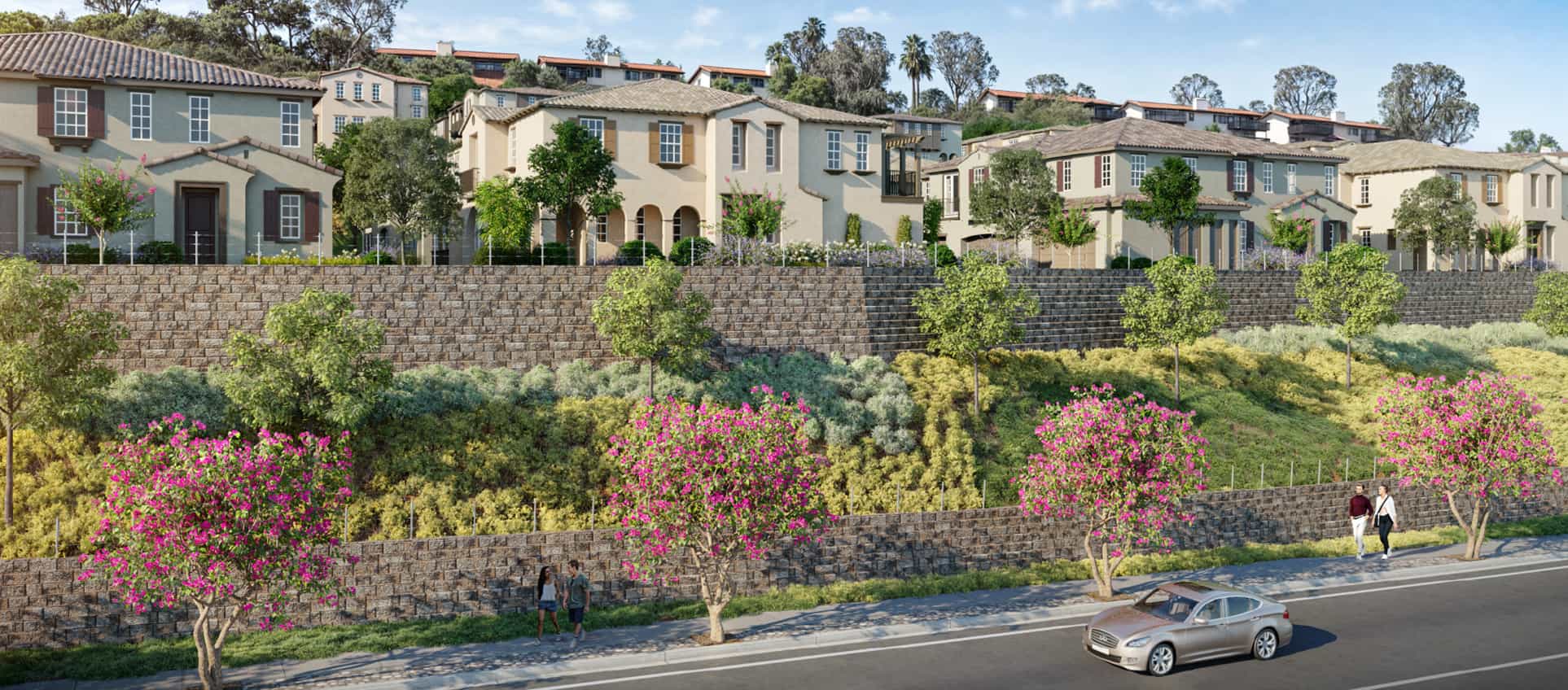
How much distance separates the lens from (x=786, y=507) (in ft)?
69.8

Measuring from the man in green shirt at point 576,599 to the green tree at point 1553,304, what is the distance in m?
46.3

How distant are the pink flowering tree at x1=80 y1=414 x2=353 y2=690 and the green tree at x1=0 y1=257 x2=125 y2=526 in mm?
5342

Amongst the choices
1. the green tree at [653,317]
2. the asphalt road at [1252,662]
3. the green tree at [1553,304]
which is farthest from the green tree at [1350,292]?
the green tree at [653,317]

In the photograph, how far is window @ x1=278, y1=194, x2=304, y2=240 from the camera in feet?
122

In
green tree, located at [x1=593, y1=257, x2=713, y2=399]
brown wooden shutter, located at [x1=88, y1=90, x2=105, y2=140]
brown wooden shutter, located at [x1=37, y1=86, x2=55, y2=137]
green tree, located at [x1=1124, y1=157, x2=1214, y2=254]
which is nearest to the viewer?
green tree, located at [x1=593, y1=257, x2=713, y2=399]

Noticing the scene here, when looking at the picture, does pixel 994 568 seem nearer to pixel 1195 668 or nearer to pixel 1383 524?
pixel 1195 668

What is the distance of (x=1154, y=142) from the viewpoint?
5634 centimetres

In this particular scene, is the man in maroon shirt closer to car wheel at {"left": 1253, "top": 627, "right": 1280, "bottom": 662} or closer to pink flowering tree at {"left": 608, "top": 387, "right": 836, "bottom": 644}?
car wheel at {"left": 1253, "top": 627, "right": 1280, "bottom": 662}

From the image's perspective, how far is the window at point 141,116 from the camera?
36594mm

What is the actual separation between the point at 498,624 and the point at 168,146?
23662 mm

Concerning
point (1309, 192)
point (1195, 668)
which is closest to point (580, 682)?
point (1195, 668)

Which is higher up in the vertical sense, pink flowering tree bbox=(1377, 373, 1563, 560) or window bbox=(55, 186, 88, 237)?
window bbox=(55, 186, 88, 237)

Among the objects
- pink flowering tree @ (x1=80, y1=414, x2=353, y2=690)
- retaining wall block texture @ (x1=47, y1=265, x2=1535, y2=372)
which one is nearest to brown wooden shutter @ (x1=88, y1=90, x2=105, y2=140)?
retaining wall block texture @ (x1=47, y1=265, x2=1535, y2=372)

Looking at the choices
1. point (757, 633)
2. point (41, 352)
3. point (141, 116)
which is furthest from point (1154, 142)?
point (41, 352)
